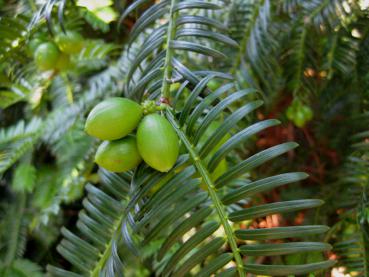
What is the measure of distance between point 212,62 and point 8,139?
72 cm

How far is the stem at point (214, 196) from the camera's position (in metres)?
0.58

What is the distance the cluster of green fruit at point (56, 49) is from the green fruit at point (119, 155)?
72cm

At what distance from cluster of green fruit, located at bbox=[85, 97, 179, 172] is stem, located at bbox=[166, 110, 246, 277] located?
1.0 inches

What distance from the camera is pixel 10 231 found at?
53.6 inches

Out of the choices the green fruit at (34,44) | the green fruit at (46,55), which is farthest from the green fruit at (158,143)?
the green fruit at (34,44)

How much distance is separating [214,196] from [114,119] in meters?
0.20

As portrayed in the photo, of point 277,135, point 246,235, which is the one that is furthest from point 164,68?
point 277,135

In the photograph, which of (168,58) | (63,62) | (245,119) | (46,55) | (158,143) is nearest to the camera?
(158,143)

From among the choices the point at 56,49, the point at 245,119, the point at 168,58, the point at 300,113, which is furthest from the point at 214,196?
the point at 56,49

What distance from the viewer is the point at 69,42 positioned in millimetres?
1352

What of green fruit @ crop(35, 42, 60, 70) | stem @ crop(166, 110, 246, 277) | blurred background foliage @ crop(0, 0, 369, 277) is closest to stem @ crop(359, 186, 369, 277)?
blurred background foliage @ crop(0, 0, 369, 277)

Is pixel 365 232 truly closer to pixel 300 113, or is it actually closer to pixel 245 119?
pixel 245 119

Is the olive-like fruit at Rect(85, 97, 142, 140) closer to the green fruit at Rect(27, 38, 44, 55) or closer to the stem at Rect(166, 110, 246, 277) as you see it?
the stem at Rect(166, 110, 246, 277)

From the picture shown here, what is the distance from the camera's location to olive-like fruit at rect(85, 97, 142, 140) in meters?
0.64
